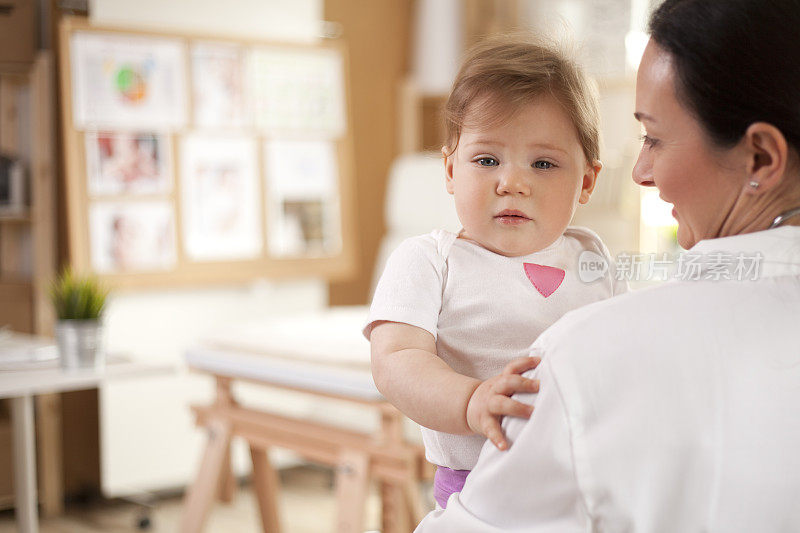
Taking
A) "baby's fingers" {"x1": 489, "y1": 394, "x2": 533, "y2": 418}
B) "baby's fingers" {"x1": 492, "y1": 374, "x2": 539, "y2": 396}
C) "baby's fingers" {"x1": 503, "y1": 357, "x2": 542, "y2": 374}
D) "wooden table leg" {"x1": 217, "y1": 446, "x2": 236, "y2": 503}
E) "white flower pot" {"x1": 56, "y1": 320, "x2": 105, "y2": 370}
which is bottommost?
"wooden table leg" {"x1": 217, "y1": 446, "x2": 236, "y2": 503}

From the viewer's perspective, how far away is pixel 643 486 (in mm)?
580

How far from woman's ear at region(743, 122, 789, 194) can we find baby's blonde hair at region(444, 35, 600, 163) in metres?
0.27

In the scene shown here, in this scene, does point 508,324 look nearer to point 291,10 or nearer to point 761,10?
point 761,10

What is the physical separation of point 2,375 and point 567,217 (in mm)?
1434

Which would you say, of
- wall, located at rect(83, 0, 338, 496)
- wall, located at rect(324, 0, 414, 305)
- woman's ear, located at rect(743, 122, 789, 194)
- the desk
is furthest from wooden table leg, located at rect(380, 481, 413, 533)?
wall, located at rect(324, 0, 414, 305)

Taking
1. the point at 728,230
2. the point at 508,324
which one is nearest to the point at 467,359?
the point at 508,324

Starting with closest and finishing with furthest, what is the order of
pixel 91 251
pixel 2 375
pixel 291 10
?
pixel 2 375 → pixel 91 251 → pixel 291 10

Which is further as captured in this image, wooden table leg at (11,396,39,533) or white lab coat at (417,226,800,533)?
wooden table leg at (11,396,39,533)

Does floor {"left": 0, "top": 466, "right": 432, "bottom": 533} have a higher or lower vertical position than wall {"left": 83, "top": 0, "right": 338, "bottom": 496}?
lower

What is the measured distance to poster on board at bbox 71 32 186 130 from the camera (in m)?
2.93

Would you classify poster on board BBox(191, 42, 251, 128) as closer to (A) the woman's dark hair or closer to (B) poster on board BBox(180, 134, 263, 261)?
(B) poster on board BBox(180, 134, 263, 261)

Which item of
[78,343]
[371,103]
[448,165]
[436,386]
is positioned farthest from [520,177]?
[371,103]

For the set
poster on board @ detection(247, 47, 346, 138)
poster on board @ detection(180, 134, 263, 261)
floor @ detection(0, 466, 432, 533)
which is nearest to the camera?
floor @ detection(0, 466, 432, 533)

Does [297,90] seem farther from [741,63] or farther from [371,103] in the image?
[741,63]
